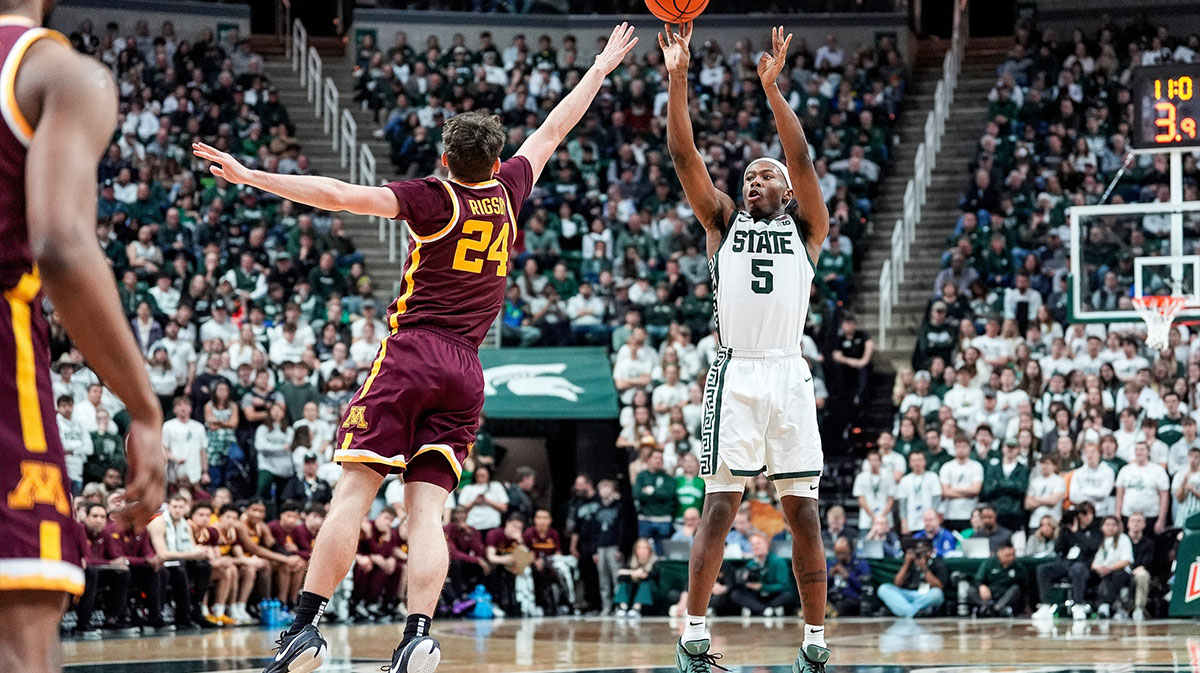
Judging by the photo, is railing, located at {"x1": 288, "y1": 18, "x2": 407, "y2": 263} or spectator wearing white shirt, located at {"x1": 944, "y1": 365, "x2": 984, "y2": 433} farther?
railing, located at {"x1": 288, "y1": 18, "x2": 407, "y2": 263}

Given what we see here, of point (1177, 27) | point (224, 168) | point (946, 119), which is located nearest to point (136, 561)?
point (224, 168)

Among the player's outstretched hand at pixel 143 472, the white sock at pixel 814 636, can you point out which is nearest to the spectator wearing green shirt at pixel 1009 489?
the white sock at pixel 814 636

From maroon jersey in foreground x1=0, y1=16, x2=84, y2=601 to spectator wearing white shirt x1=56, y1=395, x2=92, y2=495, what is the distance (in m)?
12.6

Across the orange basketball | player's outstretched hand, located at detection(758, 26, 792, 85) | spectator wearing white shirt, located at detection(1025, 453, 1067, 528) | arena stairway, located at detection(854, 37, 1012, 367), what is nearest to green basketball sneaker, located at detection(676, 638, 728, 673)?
player's outstretched hand, located at detection(758, 26, 792, 85)

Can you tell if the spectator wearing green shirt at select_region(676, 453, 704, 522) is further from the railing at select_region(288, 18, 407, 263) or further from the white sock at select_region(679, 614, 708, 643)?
the white sock at select_region(679, 614, 708, 643)

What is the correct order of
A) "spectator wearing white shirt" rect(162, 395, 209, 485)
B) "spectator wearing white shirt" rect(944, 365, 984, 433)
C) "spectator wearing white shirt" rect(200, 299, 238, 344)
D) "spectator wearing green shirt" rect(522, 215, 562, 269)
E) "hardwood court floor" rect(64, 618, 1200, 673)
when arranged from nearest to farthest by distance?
1. "hardwood court floor" rect(64, 618, 1200, 673)
2. "spectator wearing white shirt" rect(162, 395, 209, 485)
3. "spectator wearing white shirt" rect(944, 365, 984, 433)
4. "spectator wearing white shirt" rect(200, 299, 238, 344)
5. "spectator wearing green shirt" rect(522, 215, 562, 269)

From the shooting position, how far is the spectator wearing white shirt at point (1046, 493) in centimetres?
1564

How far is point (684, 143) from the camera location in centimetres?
709

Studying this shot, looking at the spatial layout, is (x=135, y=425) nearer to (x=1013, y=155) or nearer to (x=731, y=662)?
(x=731, y=662)

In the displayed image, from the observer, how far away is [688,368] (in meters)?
17.9

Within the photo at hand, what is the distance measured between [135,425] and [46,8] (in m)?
0.95

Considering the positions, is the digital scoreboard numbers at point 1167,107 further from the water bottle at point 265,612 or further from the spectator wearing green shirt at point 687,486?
the water bottle at point 265,612

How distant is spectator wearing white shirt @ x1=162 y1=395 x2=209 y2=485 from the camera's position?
51.2 feet

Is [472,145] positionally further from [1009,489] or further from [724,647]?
[1009,489]
